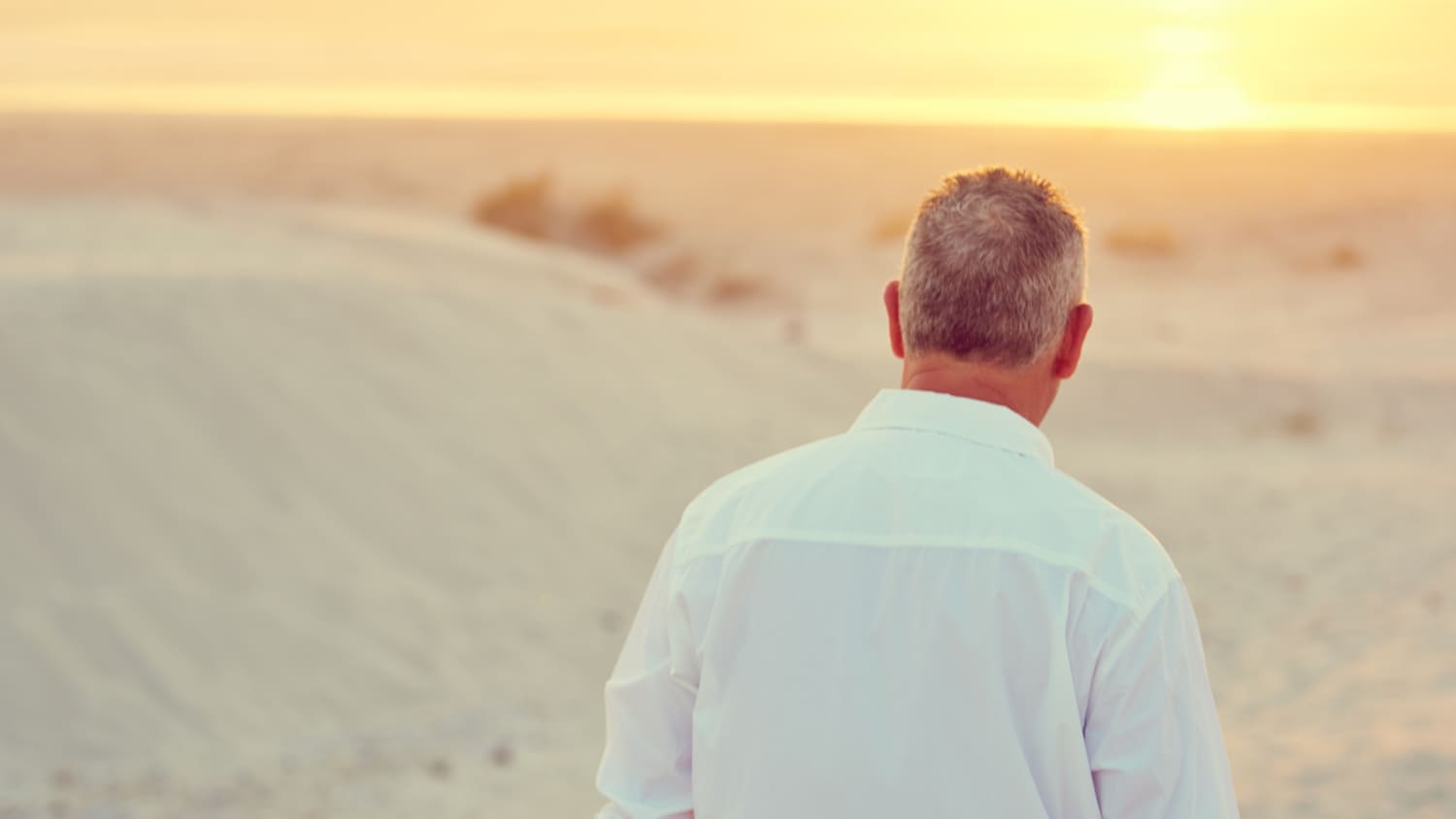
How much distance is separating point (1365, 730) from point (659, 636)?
5.12 m

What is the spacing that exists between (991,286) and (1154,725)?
0.51 metres

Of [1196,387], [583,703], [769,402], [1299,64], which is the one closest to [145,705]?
[583,703]

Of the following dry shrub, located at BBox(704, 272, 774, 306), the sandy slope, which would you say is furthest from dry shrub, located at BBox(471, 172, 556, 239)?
the sandy slope

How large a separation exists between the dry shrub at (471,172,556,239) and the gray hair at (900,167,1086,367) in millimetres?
23731

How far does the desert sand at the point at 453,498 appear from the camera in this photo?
20.0 ft

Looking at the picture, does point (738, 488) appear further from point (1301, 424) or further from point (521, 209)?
point (521, 209)

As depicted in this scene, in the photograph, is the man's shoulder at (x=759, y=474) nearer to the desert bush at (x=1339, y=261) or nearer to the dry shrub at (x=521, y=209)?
the dry shrub at (x=521, y=209)

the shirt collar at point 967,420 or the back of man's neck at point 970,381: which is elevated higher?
the back of man's neck at point 970,381

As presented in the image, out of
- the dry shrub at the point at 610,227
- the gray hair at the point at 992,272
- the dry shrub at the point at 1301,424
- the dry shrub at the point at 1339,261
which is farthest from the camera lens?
the dry shrub at the point at 610,227

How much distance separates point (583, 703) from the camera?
7.12 meters

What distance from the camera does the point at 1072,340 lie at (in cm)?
193

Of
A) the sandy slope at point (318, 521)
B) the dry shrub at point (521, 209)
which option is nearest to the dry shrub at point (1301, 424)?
the sandy slope at point (318, 521)

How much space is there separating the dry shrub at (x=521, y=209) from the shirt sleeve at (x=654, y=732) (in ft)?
77.6

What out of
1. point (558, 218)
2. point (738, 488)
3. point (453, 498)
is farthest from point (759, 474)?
point (558, 218)
